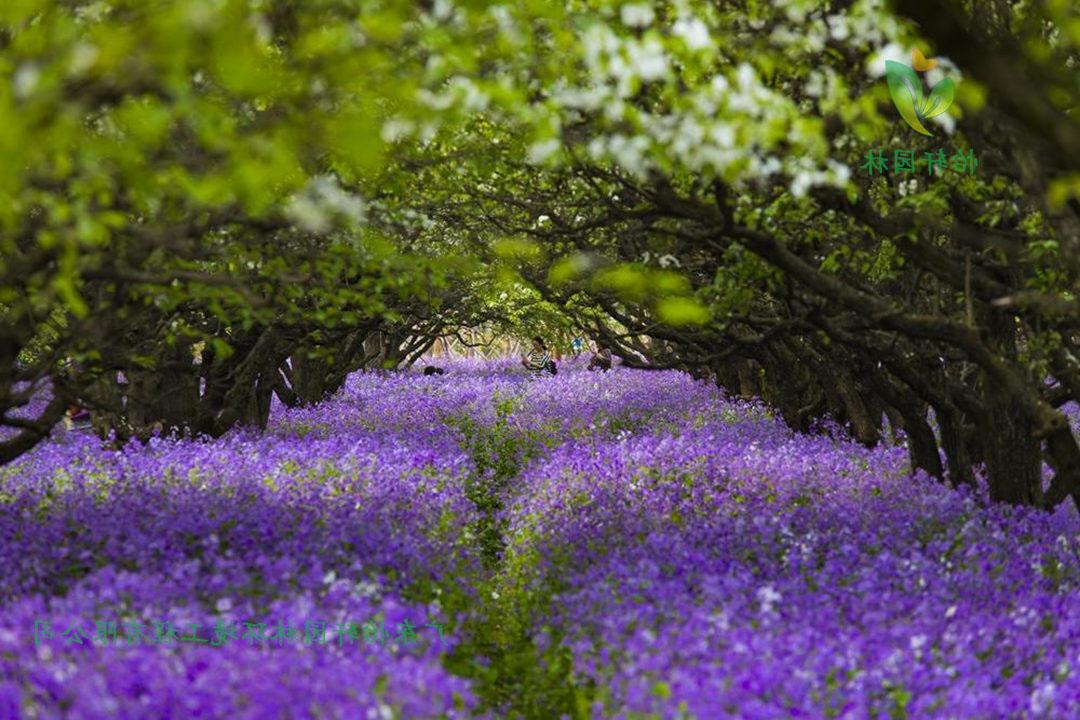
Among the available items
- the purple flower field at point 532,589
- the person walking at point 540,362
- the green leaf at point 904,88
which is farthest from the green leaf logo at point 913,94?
the person walking at point 540,362

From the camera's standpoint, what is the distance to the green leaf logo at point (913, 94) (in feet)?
26.5

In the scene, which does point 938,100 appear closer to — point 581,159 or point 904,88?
point 904,88

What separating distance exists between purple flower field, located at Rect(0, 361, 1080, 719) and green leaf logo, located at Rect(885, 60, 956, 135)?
3.62 m

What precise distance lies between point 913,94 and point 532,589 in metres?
5.51

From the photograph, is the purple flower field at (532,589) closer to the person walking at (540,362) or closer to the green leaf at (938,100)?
the green leaf at (938,100)

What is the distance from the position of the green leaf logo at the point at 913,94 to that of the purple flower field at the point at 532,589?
11.9ft

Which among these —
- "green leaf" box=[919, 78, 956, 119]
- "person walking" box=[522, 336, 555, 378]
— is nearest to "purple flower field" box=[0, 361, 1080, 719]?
"green leaf" box=[919, 78, 956, 119]

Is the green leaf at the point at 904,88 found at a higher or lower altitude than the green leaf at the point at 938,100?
higher

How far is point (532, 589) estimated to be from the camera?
34.1 ft

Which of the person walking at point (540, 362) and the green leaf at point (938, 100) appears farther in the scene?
the person walking at point (540, 362)

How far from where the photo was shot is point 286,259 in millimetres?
9789

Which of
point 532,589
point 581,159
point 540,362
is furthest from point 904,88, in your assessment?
point 540,362

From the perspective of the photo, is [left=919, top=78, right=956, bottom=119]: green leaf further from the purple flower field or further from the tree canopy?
the purple flower field

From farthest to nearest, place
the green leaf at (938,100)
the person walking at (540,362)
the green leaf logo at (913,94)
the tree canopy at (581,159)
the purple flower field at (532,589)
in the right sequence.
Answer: the person walking at (540,362)
the green leaf logo at (913,94)
the green leaf at (938,100)
the purple flower field at (532,589)
the tree canopy at (581,159)
